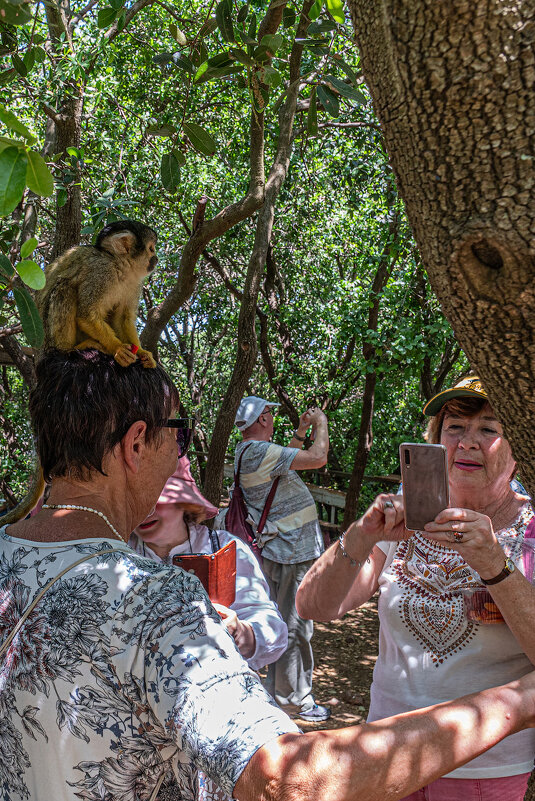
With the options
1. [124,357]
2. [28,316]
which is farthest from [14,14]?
[124,357]

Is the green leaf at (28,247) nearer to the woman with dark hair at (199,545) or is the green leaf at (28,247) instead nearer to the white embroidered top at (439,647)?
the woman with dark hair at (199,545)

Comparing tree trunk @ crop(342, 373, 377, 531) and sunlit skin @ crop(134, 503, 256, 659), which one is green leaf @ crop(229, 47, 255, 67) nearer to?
sunlit skin @ crop(134, 503, 256, 659)

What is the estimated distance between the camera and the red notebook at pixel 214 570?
5.72 ft

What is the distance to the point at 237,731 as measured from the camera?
3.10 feet

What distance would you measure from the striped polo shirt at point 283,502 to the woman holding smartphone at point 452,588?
2.44 metres

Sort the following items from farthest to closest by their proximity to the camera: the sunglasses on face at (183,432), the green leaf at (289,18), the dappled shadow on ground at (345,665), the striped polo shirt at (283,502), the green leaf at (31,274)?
the dappled shadow on ground at (345,665), the striped polo shirt at (283,502), the green leaf at (289,18), the sunglasses on face at (183,432), the green leaf at (31,274)

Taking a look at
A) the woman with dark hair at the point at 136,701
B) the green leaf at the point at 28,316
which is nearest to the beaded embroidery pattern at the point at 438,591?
the woman with dark hair at the point at 136,701

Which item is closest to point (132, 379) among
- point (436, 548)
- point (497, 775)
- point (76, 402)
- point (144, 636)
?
point (76, 402)

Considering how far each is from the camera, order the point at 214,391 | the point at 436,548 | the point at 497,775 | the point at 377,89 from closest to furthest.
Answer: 1. the point at 377,89
2. the point at 497,775
3. the point at 436,548
4. the point at 214,391

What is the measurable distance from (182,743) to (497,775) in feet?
3.79

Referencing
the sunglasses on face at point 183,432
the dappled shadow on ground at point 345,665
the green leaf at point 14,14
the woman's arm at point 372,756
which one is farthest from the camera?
the dappled shadow on ground at point 345,665

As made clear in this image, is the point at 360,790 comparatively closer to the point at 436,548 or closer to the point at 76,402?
the point at 76,402

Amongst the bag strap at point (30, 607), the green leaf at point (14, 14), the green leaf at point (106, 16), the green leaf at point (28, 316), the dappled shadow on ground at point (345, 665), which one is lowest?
the dappled shadow on ground at point (345, 665)

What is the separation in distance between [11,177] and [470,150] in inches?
27.8
